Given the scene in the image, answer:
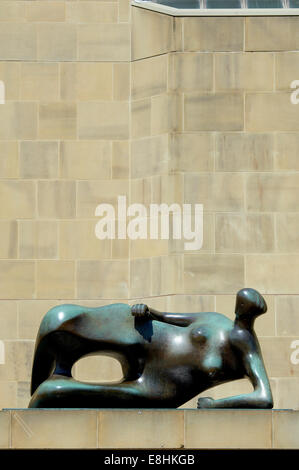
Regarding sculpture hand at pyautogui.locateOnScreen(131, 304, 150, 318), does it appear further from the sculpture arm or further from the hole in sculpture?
the hole in sculpture

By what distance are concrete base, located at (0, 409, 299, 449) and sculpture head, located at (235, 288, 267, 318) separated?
1.82 m

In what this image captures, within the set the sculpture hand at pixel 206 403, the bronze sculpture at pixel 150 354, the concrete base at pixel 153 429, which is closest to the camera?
the concrete base at pixel 153 429

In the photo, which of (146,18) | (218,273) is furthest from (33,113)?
(218,273)

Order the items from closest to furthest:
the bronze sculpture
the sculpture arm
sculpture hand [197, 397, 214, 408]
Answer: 1. sculpture hand [197, 397, 214, 408]
2. the bronze sculpture
3. the sculpture arm

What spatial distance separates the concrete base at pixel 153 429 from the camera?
26.0 metres

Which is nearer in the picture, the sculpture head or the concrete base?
the concrete base

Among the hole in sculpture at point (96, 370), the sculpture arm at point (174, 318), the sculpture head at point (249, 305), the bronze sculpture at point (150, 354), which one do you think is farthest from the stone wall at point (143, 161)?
the sculpture head at point (249, 305)

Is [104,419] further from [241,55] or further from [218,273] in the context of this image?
[241,55]

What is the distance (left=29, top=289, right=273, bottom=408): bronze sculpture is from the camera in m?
26.9

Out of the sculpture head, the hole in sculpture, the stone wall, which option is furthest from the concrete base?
the hole in sculpture

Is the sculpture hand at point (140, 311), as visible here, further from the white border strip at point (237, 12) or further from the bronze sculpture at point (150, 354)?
the white border strip at point (237, 12)

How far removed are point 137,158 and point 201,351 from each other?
601 centimetres

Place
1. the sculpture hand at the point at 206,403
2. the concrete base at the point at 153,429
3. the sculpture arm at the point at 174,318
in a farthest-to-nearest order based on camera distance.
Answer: the sculpture arm at the point at 174,318 → the sculpture hand at the point at 206,403 → the concrete base at the point at 153,429

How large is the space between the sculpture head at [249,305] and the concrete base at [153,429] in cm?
182
